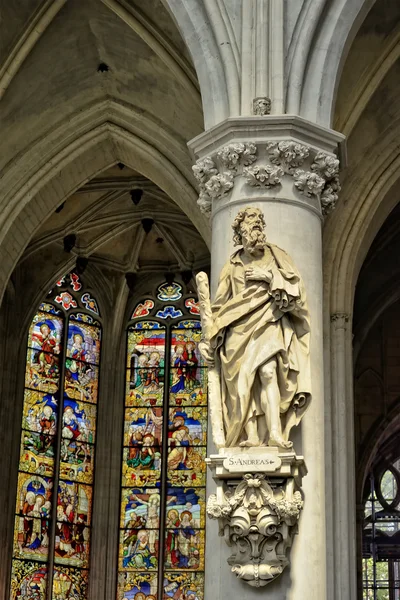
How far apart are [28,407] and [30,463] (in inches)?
32.4

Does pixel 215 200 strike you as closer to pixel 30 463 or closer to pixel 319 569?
pixel 319 569

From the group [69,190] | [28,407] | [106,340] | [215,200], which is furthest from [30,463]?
[215,200]

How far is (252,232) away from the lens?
36.0 ft

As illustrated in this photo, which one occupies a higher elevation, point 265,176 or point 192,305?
point 192,305

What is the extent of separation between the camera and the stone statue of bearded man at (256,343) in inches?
419

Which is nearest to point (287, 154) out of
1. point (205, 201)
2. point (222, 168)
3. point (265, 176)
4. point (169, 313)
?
point (265, 176)

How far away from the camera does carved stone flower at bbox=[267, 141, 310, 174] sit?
1162 centimetres

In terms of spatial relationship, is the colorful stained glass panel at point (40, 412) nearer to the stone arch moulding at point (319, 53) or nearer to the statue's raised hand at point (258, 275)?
the stone arch moulding at point (319, 53)

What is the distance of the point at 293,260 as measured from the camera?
1134 cm

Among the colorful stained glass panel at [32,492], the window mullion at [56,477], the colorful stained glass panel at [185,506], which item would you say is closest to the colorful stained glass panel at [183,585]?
the colorful stained glass panel at [185,506]

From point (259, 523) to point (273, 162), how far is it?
2998 millimetres

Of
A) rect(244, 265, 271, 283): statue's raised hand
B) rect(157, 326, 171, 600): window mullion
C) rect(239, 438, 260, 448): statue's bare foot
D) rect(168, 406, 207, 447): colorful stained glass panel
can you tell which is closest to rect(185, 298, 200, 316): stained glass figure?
rect(157, 326, 171, 600): window mullion

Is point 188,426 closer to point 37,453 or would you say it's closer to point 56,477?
point 56,477

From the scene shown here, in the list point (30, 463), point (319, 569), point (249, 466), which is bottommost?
point (319, 569)
